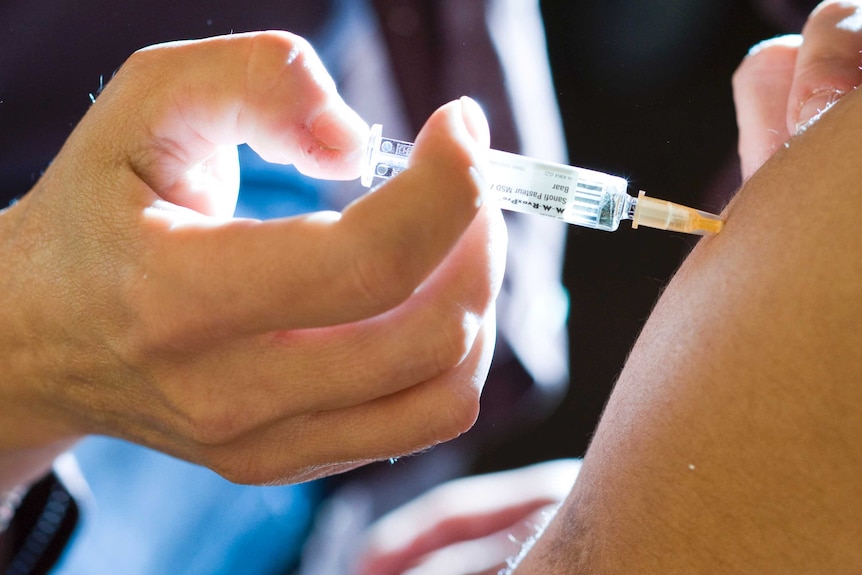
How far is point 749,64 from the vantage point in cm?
109

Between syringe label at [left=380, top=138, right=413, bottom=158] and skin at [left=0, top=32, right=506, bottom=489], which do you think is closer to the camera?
skin at [left=0, top=32, right=506, bottom=489]

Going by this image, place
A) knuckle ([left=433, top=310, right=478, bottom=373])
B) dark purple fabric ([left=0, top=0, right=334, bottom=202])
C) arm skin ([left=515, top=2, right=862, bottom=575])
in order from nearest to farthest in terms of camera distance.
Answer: arm skin ([left=515, top=2, right=862, bottom=575]) → knuckle ([left=433, top=310, right=478, bottom=373]) → dark purple fabric ([left=0, top=0, right=334, bottom=202])

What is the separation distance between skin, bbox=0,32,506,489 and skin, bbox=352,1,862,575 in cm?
19

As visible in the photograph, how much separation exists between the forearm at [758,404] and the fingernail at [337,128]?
41 cm

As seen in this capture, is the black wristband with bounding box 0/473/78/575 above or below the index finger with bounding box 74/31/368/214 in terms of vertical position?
below

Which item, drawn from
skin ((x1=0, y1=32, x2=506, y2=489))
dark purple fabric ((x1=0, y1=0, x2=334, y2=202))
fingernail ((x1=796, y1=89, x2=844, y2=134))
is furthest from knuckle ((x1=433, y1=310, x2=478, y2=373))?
dark purple fabric ((x1=0, y1=0, x2=334, y2=202))

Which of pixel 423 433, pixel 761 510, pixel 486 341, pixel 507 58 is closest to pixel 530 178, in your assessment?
pixel 486 341

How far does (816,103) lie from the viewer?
0.88 m

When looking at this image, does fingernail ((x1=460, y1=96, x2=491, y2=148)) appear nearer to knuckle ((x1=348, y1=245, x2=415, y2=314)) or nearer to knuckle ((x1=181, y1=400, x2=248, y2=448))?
knuckle ((x1=348, y1=245, x2=415, y2=314))

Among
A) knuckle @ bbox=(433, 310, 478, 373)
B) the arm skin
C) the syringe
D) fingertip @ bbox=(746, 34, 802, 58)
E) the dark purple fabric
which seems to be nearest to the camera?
the arm skin

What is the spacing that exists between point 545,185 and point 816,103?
38 cm

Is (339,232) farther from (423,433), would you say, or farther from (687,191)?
(687,191)

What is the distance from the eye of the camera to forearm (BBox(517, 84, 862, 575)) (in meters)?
0.59

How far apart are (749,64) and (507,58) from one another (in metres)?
0.52
